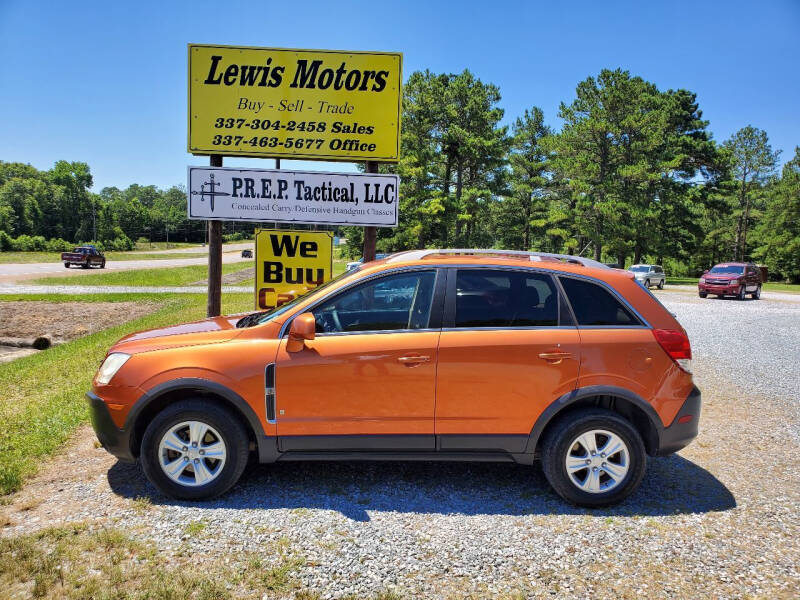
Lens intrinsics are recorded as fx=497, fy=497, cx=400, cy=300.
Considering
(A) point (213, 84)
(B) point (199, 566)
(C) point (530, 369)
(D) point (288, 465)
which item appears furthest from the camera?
(A) point (213, 84)

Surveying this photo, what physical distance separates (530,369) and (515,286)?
64 centimetres

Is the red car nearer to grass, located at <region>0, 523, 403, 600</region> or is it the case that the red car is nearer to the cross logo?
the cross logo

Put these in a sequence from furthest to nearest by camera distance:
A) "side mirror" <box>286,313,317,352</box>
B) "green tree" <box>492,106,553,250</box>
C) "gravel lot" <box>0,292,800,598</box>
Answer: "green tree" <box>492,106,553,250</box>
"side mirror" <box>286,313,317,352</box>
"gravel lot" <box>0,292,800,598</box>

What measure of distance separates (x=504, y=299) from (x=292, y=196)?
4017mm

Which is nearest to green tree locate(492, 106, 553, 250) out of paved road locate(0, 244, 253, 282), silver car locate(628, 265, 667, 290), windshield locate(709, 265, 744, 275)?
silver car locate(628, 265, 667, 290)

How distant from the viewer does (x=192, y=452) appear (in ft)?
11.6

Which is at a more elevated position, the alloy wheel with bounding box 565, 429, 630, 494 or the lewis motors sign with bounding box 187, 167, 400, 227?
the lewis motors sign with bounding box 187, 167, 400, 227

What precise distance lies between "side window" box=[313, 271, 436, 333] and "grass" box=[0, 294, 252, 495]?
269 cm

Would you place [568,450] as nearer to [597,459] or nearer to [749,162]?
[597,459]

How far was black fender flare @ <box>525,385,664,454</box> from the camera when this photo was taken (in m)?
3.51

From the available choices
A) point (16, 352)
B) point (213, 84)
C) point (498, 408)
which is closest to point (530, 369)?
point (498, 408)

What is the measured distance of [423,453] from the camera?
360 cm

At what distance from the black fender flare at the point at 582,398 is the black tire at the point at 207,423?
6.77 ft

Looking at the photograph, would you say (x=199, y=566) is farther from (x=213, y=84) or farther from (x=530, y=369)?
(x=213, y=84)
